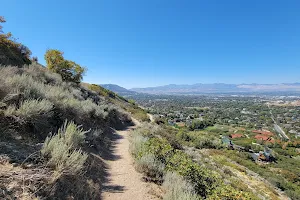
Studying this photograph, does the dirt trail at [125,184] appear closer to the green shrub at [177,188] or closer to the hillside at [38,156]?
the hillside at [38,156]

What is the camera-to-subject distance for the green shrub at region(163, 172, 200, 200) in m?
3.99

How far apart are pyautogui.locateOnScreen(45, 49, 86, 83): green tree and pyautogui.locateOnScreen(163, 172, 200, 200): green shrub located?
20.4 metres

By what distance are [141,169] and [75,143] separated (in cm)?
253

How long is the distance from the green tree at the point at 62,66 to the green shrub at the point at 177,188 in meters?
20.4

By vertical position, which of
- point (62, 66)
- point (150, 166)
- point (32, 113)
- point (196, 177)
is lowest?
point (196, 177)

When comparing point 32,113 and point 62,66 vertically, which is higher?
point 62,66

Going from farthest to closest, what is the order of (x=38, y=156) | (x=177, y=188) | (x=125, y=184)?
(x=125, y=184) < (x=177, y=188) < (x=38, y=156)

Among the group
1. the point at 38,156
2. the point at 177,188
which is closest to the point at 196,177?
the point at 177,188

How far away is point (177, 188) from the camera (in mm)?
4496

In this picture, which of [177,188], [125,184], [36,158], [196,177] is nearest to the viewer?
[36,158]

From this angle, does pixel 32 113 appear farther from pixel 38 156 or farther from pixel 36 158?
pixel 36 158

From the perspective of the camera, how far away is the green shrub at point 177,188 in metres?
3.99

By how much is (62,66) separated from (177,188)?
21.5 meters

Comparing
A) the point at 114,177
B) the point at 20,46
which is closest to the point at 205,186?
the point at 114,177
